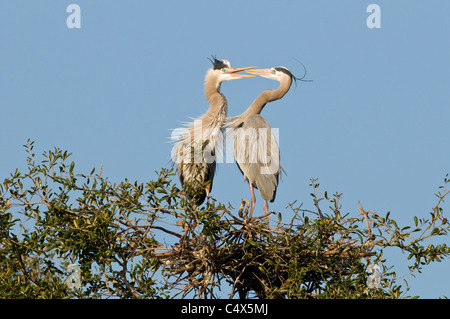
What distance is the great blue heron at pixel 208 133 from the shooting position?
367 inches

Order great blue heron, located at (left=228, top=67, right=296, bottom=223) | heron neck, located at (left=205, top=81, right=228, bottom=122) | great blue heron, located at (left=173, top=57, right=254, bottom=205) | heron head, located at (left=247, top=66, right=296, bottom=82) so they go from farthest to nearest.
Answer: heron head, located at (left=247, top=66, right=296, bottom=82) → heron neck, located at (left=205, top=81, right=228, bottom=122) → great blue heron, located at (left=173, top=57, right=254, bottom=205) → great blue heron, located at (left=228, top=67, right=296, bottom=223)

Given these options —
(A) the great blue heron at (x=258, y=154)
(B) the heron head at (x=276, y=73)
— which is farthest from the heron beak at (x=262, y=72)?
(A) the great blue heron at (x=258, y=154)

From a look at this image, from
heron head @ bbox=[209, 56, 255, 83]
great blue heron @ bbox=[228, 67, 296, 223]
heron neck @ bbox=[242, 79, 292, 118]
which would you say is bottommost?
great blue heron @ bbox=[228, 67, 296, 223]

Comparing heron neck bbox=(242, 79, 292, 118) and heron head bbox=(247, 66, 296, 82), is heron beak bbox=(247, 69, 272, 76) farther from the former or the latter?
heron neck bbox=(242, 79, 292, 118)

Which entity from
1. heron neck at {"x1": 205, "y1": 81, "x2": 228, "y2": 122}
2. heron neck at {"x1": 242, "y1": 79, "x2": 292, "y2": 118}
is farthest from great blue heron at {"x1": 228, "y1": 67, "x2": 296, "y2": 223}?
heron neck at {"x1": 205, "y1": 81, "x2": 228, "y2": 122}

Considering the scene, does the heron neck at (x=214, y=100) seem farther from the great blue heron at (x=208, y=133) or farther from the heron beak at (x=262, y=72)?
the heron beak at (x=262, y=72)

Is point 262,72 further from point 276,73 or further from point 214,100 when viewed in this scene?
point 214,100

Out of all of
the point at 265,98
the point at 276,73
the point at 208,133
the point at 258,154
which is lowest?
the point at 258,154

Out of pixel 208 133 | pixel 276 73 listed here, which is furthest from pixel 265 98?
pixel 208 133

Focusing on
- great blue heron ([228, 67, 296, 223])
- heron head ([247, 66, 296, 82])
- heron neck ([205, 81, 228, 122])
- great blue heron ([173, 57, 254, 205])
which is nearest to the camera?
great blue heron ([228, 67, 296, 223])

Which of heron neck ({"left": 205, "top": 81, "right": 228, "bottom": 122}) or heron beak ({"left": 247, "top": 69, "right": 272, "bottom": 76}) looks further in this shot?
heron beak ({"left": 247, "top": 69, "right": 272, "bottom": 76})

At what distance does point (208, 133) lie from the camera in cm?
957

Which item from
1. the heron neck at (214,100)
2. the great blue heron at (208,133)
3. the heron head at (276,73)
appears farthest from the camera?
the heron head at (276,73)

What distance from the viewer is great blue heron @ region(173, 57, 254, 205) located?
30.6 feet
